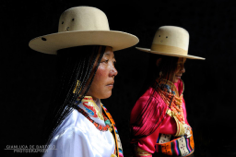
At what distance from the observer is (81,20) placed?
3.89 ft

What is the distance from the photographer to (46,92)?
7.97ft

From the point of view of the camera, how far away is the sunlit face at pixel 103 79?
124cm

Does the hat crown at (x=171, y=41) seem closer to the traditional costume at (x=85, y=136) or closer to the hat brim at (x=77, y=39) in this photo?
the hat brim at (x=77, y=39)

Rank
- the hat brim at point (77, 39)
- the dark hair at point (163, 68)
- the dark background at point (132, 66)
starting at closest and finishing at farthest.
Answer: the hat brim at point (77, 39)
the dark hair at point (163, 68)
the dark background at point (132, 66)

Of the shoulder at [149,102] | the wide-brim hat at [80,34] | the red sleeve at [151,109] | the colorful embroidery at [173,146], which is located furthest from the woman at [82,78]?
the colorful embroidery at [173,146]

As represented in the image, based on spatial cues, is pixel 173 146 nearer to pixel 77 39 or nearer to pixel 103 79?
pixel 103 79

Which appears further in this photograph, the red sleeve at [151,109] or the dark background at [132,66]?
the dark background at [132,66]

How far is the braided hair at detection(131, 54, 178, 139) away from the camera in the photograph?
1.70 metres

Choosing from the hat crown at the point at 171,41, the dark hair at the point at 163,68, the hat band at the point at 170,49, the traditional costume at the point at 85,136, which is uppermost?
the hat crown at the point at 171,41

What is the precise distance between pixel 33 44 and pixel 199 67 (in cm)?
258

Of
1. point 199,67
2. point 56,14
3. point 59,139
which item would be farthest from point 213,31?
point 59,139

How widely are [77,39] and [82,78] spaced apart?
0.66ft

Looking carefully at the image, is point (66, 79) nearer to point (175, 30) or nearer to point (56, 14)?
point (175, 30)

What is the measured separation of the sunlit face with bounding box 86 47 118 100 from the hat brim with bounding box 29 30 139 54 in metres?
0.09
